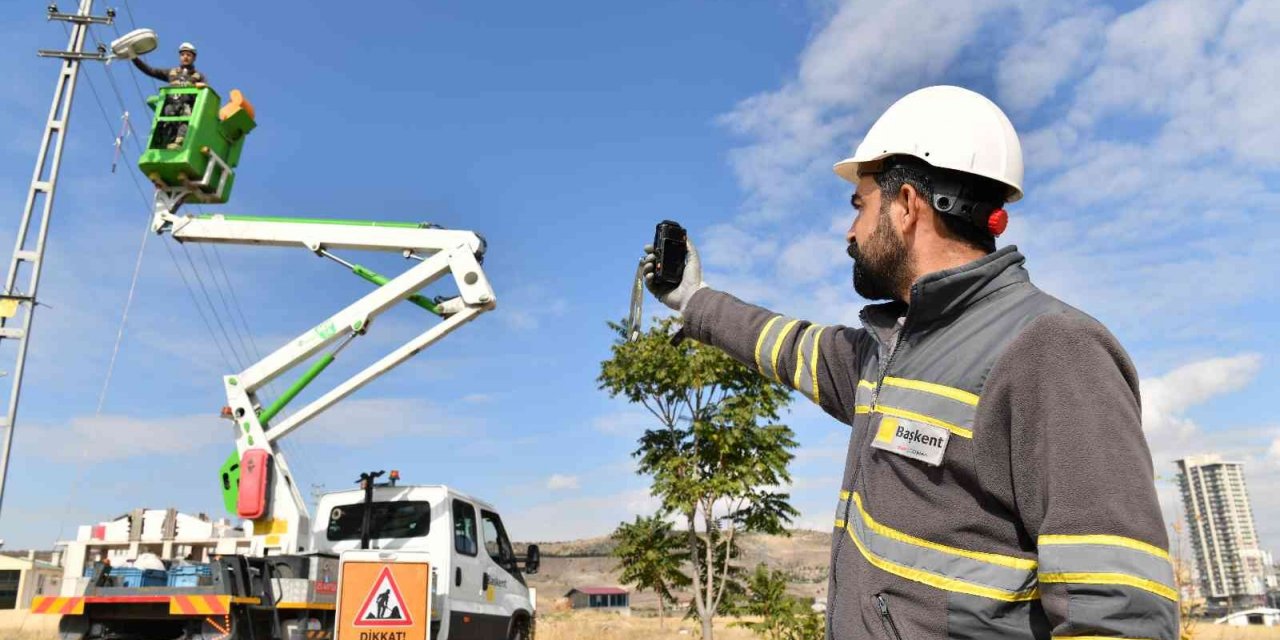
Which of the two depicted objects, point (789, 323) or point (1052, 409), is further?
point (789, 323)

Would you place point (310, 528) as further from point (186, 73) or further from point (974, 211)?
point (974, 211)

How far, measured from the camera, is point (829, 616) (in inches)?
76.1

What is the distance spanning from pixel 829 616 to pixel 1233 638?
16371 millimetres

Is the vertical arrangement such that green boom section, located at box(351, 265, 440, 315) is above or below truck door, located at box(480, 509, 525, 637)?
above

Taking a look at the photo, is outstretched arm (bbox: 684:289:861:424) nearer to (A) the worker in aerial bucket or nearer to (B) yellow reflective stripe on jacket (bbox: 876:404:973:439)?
(B) yellow reflective stripe on jacket (bbox: 876:404:973:439)

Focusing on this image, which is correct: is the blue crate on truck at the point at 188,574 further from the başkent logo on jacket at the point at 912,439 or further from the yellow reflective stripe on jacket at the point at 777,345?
A: the başkent logo on jacket at the point at 912,439

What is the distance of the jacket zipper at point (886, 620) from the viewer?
171 cm

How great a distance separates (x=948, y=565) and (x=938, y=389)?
350 mm

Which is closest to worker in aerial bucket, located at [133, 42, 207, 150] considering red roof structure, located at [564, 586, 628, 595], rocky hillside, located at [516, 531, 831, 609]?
rocky hillside, located at [516, 531, 831, 609]

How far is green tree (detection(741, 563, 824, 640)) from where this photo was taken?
13102 millimetres

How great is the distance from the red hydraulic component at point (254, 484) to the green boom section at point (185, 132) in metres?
3.27

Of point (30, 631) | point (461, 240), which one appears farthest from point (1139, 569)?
point (30, 631)

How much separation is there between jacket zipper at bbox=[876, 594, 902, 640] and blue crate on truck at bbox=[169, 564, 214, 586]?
740 centimetres

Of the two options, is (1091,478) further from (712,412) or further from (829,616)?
(712,412)
